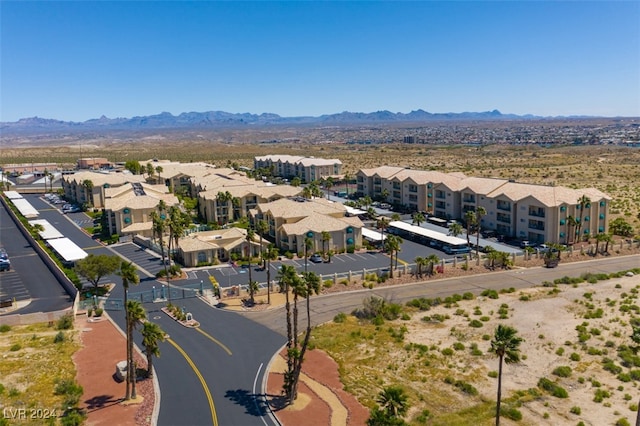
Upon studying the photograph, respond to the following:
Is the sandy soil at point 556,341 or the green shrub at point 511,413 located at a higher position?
the green shrub at point 511,413

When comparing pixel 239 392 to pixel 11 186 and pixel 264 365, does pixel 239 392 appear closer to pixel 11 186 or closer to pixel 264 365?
pixel 264 365

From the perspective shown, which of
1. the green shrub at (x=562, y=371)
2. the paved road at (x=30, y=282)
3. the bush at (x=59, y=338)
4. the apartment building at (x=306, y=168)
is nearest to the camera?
the green shrub at (x=562, y=371)

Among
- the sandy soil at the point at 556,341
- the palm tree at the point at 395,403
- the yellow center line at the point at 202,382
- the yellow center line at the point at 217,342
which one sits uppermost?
the palm tree at the point at 395,403

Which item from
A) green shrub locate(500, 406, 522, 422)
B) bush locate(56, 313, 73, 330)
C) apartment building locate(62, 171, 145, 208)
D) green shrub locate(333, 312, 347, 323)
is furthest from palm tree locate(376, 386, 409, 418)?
apartment building locate(62, 171, 145, 208)

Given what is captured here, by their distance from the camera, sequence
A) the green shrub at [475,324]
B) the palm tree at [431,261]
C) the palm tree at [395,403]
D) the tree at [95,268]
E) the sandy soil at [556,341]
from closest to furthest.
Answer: the palm tree at [395,403], the sandy soil at [556,341], the green shrub at [475,324], the tree at [95,268], the palm tree at [431,261]

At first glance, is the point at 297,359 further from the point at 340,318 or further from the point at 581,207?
the point at 581,207

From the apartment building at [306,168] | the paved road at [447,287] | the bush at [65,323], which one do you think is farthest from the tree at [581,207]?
the apartment building at [306,168]

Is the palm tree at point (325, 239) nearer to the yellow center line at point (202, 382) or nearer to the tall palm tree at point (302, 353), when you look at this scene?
the yellow center line at point (202, 382)
